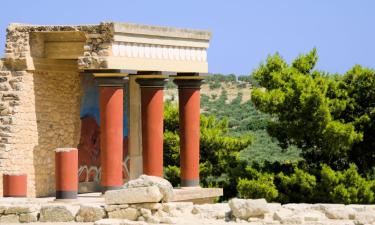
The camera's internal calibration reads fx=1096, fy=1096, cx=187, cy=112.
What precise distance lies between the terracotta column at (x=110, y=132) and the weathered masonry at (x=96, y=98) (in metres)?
0.02

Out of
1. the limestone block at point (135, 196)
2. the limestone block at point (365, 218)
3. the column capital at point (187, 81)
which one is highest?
the column capital at point (187, 81)

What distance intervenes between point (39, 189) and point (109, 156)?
237cm

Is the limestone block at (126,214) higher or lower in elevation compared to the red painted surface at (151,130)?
lower

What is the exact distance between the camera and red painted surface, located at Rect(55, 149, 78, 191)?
23.7m

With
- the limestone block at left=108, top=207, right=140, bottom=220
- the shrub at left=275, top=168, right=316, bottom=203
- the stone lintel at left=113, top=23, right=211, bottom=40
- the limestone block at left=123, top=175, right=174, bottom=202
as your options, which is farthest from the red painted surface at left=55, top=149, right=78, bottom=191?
the shrub at left=275, top=168, right=316, bottom=203

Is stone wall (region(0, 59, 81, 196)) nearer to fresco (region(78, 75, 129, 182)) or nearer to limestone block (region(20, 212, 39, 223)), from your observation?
fresco (region(78, 75, 129, 182))

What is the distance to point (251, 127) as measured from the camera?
70.9 meters

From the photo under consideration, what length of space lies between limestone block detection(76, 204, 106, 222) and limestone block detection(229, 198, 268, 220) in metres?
2.73

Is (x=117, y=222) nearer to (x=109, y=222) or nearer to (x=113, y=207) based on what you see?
(x=109, y=222)

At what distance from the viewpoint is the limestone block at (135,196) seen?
20.2 metres

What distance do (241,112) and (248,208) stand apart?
63469mm

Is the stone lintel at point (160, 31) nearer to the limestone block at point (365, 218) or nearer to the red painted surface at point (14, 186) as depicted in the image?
the red painted surface at point (14, 186)

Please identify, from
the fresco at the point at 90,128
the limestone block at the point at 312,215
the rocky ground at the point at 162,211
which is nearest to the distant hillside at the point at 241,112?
the fresco at the point at 90,128

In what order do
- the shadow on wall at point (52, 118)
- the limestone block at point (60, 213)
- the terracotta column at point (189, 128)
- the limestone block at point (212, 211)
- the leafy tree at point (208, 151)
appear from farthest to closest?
the leafy tree at point (208, 151) < the terracotta column at point (189, 128) < the shadow on wall at point (52, 118) < the limestone block at point (60, 213) < the limestone block at point (212, 211)
